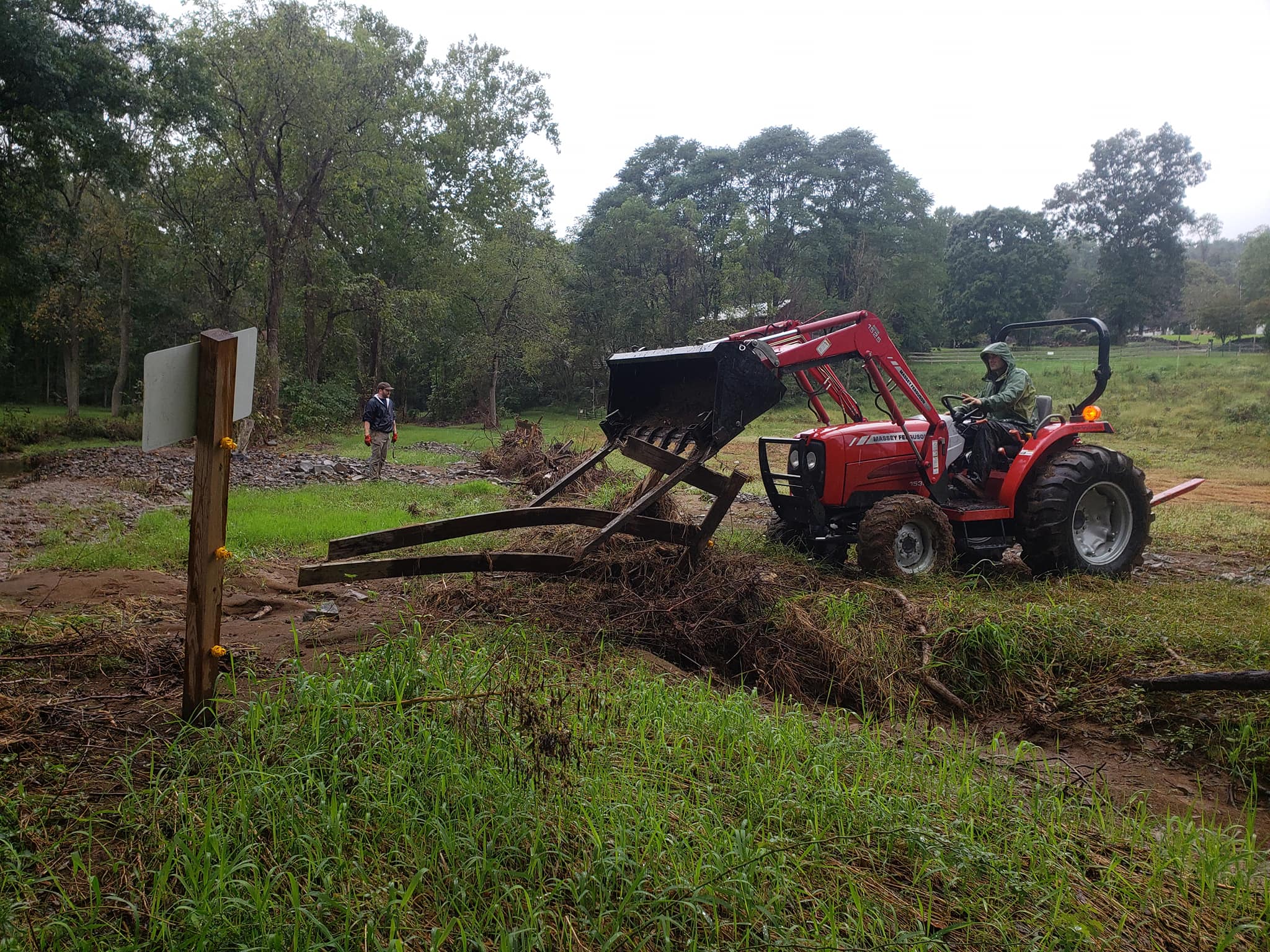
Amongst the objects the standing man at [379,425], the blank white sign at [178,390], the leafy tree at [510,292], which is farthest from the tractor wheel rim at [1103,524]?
the leafy tree at [510,292]

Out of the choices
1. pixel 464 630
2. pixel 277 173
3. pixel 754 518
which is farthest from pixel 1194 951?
pixel 277 173

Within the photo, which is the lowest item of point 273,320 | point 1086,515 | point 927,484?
point 1086,515

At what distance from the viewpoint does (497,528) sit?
5.36 meters

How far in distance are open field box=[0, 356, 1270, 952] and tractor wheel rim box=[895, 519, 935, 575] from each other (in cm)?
64

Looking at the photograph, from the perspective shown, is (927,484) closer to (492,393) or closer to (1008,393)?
(1008,393)

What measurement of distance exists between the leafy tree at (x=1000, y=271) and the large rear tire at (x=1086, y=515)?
42.6m

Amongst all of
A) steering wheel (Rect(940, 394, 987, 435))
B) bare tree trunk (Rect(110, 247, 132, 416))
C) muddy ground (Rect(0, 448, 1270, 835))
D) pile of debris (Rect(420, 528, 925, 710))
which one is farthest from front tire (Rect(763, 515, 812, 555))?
bare tree trunk (Rect(110, 247, 132, 416))

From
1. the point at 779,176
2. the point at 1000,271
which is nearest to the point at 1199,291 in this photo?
the point at 1000,271

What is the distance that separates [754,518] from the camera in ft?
36.9

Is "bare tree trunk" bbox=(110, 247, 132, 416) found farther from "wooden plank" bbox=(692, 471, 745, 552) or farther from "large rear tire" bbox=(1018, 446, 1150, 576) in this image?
"large rear tire" bbox=(1018, 446, 1150, 576)

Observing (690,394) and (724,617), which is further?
(690,394)

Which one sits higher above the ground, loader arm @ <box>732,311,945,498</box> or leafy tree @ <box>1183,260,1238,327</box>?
leafy tree @ <box>1183,260,1238,327</box>

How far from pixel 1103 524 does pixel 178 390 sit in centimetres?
840

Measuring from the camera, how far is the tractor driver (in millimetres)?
8008
